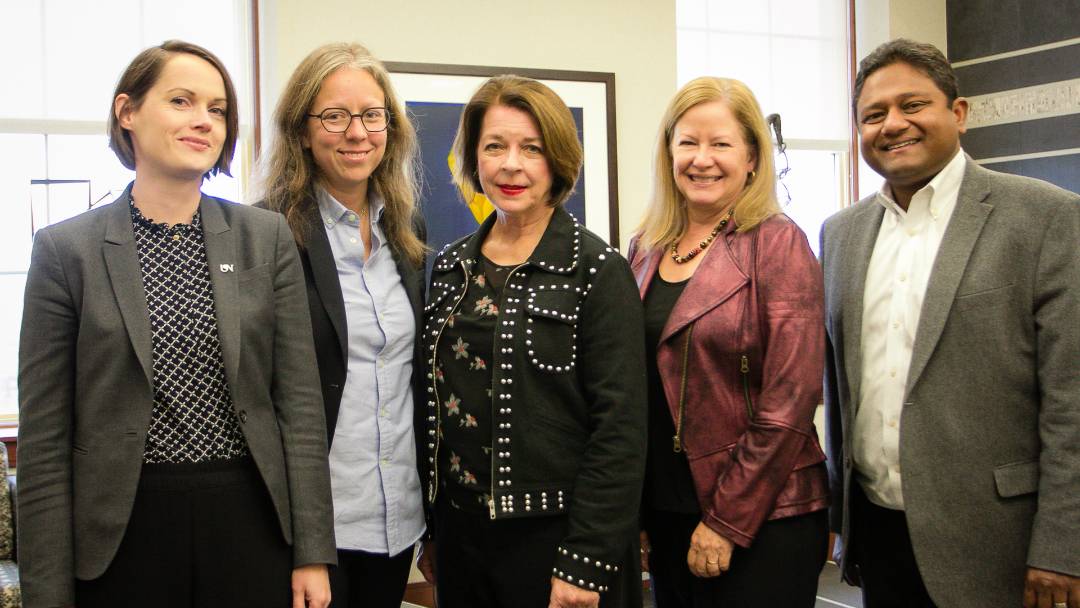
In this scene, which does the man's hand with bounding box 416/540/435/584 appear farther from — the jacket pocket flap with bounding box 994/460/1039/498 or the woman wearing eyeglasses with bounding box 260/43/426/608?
the jacket pocket flap with bounding box 994/460/1039/498

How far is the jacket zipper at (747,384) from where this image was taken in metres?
1.74

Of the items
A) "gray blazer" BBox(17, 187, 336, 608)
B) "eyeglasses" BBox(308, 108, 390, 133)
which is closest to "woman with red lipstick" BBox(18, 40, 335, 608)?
"gray blazer" BBox(17, 187, 336, 608)

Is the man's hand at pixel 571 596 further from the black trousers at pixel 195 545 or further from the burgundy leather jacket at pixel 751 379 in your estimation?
the black trousers at pixel 195 545

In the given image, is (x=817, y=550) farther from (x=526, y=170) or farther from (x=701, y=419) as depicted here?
(x=526, y=170)

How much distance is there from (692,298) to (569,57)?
2425 mm

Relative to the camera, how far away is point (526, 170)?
5.69 ft

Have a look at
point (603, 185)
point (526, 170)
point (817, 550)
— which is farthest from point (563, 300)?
point (603, 185)

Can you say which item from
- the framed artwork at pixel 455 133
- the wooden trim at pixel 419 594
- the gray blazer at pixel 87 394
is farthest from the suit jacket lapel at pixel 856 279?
the wooden trim at pixel 419 594

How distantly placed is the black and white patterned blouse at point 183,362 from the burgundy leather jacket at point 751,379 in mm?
817

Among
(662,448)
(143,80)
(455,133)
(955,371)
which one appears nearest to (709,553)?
(662,448)

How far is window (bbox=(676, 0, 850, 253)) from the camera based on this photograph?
4.52m

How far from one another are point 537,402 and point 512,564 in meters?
0.30

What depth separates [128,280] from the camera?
1.49m

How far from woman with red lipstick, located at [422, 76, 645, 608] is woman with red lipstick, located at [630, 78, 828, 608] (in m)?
0.15
